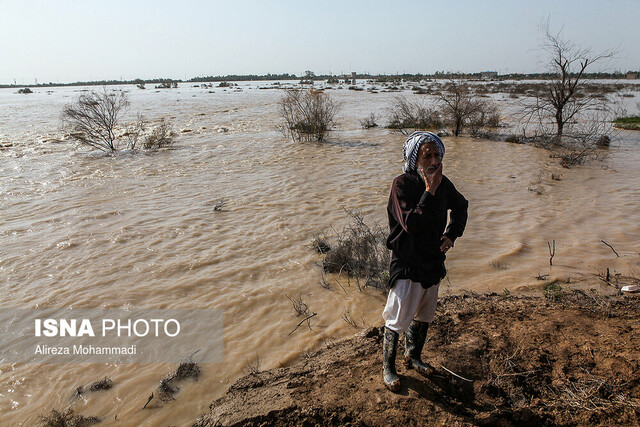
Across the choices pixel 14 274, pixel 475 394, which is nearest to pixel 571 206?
pixel 475 394

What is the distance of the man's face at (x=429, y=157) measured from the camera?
7.22ft

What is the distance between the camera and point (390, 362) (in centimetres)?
247

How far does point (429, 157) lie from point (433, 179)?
15 cm

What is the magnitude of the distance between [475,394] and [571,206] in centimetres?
584

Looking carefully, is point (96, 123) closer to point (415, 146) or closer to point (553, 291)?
point (415, 146)

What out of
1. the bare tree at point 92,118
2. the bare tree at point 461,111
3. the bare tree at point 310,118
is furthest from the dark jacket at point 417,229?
the bare tree at point 92,118

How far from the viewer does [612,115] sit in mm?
19031

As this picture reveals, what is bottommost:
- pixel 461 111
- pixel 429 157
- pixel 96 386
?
pixel 96 386

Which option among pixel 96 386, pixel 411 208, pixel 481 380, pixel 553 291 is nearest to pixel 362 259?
pixel 553 291

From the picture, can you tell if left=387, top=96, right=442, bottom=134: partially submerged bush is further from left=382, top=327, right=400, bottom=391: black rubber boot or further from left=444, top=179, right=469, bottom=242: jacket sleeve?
left=382, top=327, right=400, bottom=391: black rubber boot

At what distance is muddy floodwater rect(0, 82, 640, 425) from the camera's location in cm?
330

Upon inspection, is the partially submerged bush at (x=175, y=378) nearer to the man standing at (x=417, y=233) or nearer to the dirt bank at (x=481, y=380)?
the dirt bank at (x=481, y=380)

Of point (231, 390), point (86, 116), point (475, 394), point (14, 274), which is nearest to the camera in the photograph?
point (475, 394)

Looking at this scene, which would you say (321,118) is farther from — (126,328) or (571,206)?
(126,328)
